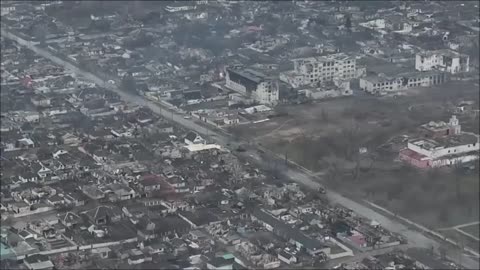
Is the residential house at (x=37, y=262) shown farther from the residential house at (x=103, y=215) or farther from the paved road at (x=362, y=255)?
the paved road at (x=362, y=255)

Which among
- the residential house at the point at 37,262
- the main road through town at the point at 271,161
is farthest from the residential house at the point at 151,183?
the residential house at the point at 37,262

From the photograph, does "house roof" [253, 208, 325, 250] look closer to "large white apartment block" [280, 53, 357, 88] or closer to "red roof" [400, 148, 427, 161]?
"red roof" [400, 148, 427, 161]

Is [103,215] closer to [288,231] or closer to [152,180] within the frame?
[152,180]

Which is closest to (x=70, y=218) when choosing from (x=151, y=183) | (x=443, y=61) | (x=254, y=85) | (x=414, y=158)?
(x=151, y=183)

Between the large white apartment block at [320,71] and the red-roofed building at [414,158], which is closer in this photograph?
the red-roofed building at [414,158]

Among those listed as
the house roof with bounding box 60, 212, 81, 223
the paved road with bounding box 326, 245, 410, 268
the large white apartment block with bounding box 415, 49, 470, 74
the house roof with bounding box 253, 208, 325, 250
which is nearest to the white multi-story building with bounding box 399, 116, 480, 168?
the paved road with bounding box 326, 245, 410, 268

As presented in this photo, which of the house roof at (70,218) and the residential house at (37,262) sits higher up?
the residential house at (37,262)

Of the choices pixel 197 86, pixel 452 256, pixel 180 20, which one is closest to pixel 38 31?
pixel 180 20

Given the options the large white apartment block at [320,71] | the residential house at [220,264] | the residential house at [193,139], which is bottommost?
the large white apartment block at [320,71]
